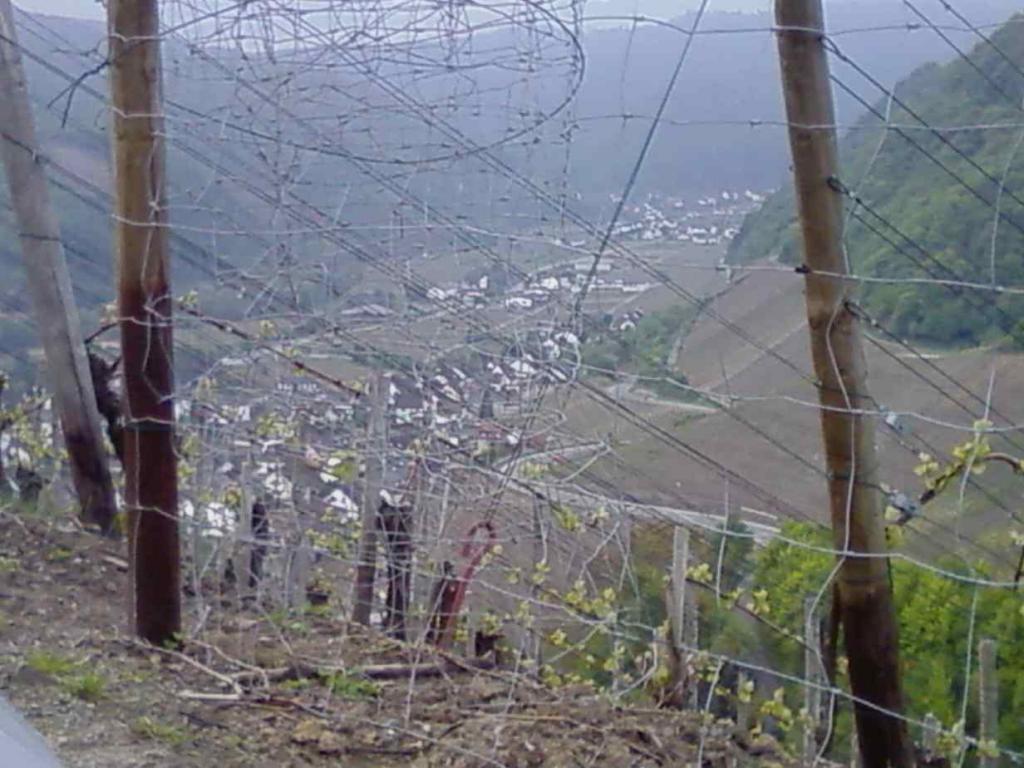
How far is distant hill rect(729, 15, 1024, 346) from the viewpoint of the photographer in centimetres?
378

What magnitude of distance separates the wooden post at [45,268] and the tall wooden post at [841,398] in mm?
3425

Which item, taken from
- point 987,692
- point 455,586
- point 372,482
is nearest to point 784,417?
point 987,692

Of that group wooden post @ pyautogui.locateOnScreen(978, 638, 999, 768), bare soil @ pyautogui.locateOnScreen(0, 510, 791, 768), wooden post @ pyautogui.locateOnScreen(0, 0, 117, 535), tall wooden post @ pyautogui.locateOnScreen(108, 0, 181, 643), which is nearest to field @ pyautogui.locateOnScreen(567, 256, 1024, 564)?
wooden post @ pyautogui.locateOnScreen(978, 638, 999, 768)

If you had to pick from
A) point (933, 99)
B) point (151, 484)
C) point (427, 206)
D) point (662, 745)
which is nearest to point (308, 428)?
point (151, 484)

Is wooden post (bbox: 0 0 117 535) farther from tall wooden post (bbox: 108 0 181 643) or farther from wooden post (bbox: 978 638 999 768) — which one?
wooden post (bbox: 978 638 999 768)

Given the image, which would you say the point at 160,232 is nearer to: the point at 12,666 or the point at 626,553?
the point at 12,666

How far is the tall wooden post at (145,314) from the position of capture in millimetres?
4203

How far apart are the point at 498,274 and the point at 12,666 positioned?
70.0 inches

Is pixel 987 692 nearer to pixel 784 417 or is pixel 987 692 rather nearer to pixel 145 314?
pixel 784 417

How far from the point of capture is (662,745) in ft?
13.1

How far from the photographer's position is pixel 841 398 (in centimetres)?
371

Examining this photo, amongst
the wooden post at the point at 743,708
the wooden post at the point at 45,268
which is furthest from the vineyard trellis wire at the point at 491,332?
the wooden post at the point at 45,268

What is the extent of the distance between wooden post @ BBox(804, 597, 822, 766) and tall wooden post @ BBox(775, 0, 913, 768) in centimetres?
11

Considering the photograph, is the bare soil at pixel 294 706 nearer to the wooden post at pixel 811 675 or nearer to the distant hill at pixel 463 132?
the wooden post at pixel 811 675
